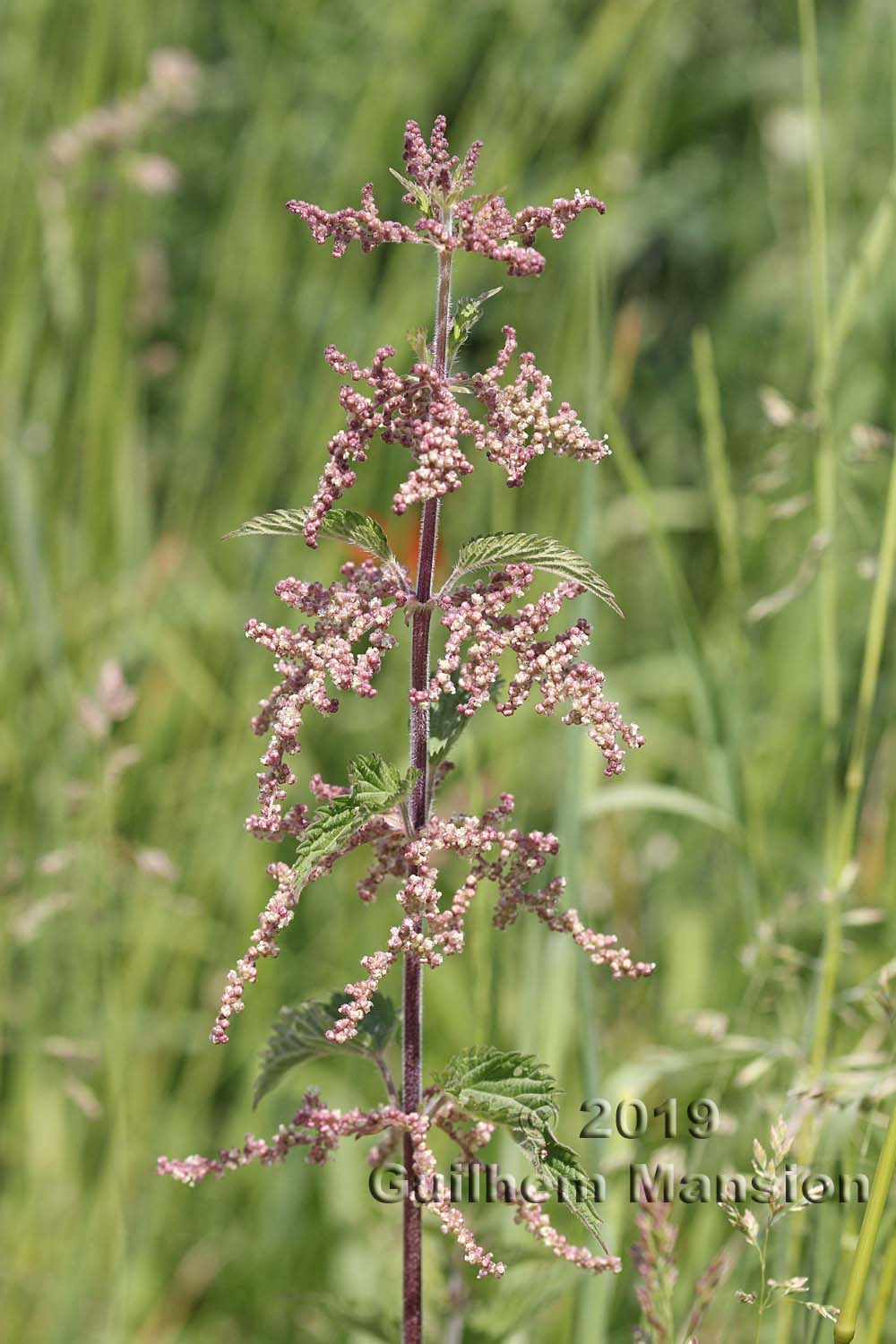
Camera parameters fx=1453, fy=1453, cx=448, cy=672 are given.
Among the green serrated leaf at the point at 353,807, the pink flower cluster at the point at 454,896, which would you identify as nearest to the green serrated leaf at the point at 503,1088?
the pink flower cluster at the point at 454,896

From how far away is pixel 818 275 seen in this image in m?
2.34

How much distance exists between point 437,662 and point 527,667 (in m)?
0.08

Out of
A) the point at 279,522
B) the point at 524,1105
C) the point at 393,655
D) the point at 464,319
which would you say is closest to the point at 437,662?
the point at 279,522

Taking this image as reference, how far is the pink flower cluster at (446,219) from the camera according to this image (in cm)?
122

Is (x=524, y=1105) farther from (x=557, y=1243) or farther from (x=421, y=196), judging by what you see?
(x=421, y=196)

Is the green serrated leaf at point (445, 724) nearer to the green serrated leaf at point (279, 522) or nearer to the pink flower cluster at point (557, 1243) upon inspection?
the green serrated leaf at point (279, 522)

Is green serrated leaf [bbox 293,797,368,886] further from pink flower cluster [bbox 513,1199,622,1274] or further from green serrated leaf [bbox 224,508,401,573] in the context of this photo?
pink flower cluster [bbox 513,1199,622,1274]

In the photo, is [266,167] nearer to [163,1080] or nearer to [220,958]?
[220,958]

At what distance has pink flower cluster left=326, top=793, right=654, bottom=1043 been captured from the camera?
4.03ft

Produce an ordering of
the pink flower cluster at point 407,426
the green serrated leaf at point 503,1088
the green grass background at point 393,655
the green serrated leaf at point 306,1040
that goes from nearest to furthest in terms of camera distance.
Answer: the pink flower cluster at point 407,426
the green serrated leaf at point 503,1088
the green serrated leaf at point 306,1040
the green grass background at point 393,655

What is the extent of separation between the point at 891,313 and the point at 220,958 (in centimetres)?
231

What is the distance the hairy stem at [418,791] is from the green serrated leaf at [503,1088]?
0.16ft

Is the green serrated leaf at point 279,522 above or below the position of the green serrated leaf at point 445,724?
above

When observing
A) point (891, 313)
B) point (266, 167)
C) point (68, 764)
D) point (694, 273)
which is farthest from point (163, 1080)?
point (694, 273)
